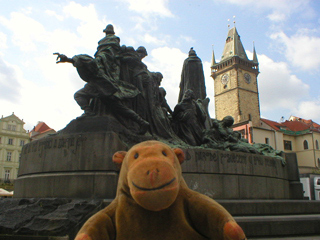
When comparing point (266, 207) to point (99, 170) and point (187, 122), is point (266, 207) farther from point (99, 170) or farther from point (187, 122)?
point (187, 122)

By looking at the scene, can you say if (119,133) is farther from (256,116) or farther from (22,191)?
(256,116)

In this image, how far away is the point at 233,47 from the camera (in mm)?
88125

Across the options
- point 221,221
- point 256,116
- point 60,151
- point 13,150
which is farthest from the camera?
point 256,116

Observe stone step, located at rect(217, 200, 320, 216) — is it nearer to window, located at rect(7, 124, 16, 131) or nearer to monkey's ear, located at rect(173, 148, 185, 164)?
monkey's ear, located at rect(173, 148, 185, 164)

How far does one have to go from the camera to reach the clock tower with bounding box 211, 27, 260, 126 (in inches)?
3063

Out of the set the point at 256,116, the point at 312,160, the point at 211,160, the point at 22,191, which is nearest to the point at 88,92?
the point at 22,191

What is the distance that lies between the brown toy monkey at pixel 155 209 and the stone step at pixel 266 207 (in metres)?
3.73

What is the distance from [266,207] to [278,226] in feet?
4.49

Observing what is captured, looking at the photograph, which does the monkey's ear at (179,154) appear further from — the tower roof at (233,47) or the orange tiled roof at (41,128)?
the tower roof at (233,47)

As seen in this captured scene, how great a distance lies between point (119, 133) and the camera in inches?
302

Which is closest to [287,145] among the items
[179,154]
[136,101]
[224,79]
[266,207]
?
[224,79]

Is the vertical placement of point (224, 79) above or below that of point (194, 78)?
above

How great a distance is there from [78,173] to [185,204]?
4.55 m

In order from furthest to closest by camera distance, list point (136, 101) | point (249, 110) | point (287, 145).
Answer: point (249, 110) < point (287, 145) < point (136, 101)
